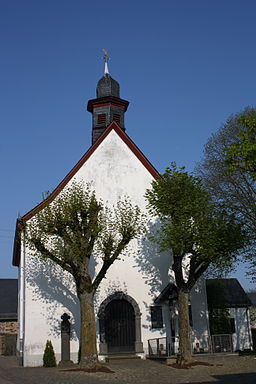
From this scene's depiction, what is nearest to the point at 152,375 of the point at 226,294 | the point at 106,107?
the point at 106,107

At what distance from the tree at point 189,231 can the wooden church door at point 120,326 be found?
455 centimetres

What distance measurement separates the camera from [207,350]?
23359 mm

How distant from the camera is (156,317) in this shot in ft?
77.6

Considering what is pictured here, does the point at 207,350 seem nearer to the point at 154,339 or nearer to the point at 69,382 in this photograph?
the point at 154,339

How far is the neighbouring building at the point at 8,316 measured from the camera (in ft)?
111

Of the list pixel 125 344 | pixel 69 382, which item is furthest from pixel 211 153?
pixel 69 382

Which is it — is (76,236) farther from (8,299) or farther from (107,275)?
(8,299)

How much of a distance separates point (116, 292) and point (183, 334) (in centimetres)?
538

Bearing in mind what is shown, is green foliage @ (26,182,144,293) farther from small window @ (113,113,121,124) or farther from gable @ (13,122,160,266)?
small window @ (113,113,121,124)

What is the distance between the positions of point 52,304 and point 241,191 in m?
11.6

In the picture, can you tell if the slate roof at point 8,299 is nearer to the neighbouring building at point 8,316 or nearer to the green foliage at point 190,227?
the neighbouring building at point 8,316

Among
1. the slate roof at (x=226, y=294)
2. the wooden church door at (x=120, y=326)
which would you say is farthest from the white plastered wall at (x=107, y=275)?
the slate roof at (x=226, y=294)

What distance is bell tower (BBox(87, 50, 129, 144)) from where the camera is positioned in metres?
28.5

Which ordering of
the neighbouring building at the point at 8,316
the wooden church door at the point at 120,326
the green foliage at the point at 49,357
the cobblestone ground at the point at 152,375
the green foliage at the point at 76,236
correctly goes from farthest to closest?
the neighbouring building at the point at 8,316 → the wooden church door at the point at 120,326 → the green foliage at the point at 49,357 → the green foliage at the point at 76,236 → the cobblestone ground at the point at 152,375
